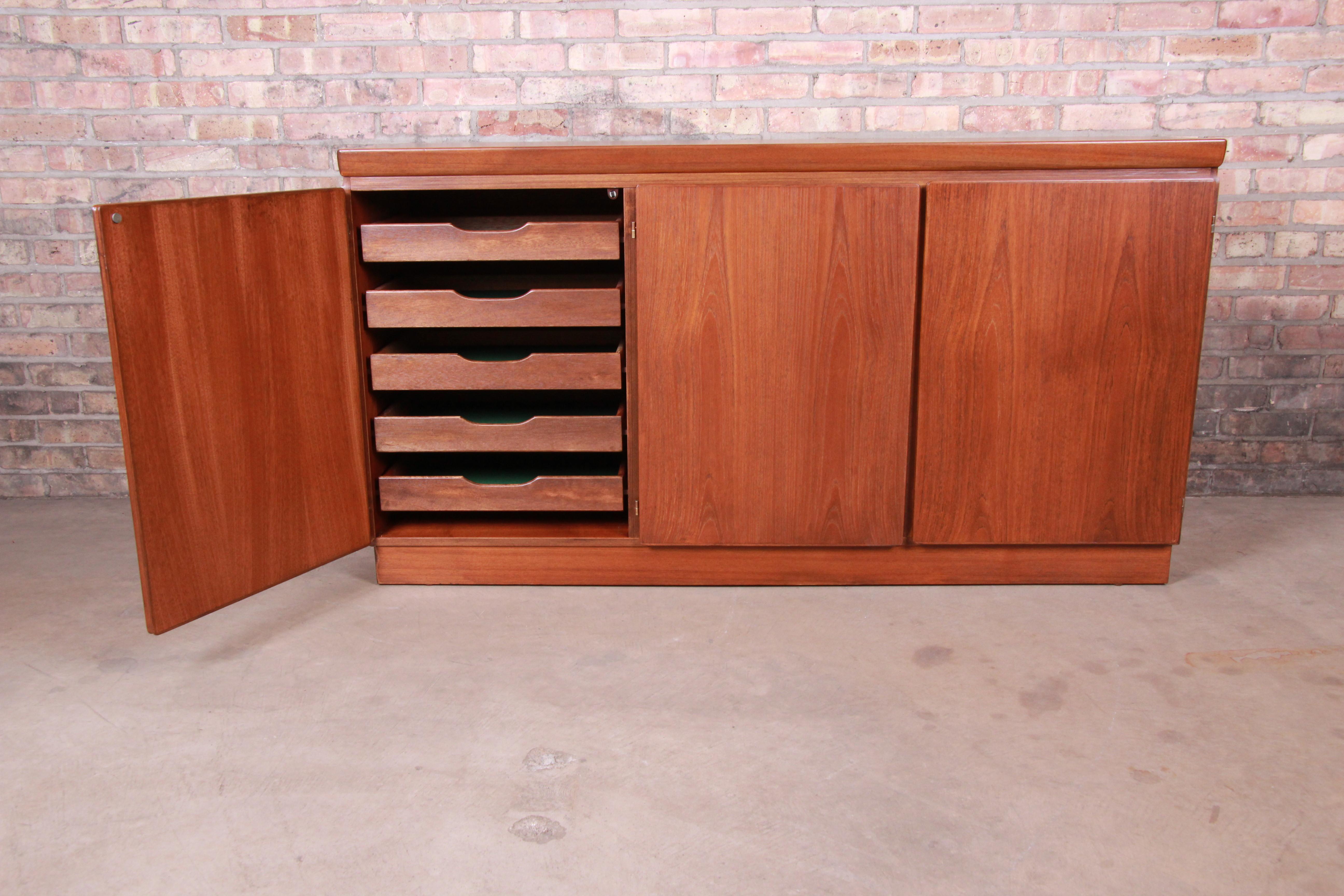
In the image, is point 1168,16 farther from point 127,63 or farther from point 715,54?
point 127,63

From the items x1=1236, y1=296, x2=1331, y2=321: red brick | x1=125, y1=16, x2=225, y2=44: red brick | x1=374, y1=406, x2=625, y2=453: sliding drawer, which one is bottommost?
x1=374, y1=406, x2=625, y2=453: sliding drawer

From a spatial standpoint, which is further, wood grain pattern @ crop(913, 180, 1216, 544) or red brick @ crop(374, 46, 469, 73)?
red brick @ crop(374, 46, 469, 73)

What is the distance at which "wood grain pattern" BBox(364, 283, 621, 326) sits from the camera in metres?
2.10

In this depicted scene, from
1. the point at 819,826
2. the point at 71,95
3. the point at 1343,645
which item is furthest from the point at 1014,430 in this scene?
the point at 71,95

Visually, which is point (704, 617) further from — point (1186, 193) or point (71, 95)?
point (71, 95)

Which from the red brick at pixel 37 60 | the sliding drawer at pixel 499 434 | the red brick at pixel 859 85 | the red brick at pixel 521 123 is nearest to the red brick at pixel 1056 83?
the red brick at pixel 859 85

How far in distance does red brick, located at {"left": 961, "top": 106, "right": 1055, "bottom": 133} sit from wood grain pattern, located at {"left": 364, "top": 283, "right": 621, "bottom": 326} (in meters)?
1.11

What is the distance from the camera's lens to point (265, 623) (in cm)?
209

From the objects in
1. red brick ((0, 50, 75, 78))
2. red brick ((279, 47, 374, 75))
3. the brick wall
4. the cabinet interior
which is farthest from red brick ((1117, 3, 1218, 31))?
red brick ((0, 50, 75, 78))

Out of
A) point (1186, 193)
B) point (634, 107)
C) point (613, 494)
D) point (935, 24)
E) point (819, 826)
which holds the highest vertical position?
point (935, 24)

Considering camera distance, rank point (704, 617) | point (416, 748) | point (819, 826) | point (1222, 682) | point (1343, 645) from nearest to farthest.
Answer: point (819, 826) → point (416, 748) → point (1222, 682) → point (1343, 645) → point (704, 617)

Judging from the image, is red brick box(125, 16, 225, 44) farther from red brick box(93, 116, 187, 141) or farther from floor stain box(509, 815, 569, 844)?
floor stain box(509, 815, 569, 844)

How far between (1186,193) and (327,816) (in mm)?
1830

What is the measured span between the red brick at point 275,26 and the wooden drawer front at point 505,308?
0.92m
